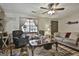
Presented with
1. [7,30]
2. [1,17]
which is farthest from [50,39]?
[1,17]

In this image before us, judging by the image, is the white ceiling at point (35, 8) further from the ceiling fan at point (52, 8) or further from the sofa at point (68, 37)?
the sofa at point (68, 37)

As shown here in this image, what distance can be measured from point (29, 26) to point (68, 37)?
67 centimetres

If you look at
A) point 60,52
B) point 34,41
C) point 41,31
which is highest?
point 41,31

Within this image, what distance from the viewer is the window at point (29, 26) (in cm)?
249

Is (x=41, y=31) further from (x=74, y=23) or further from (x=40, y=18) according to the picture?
(x=74, y=23)

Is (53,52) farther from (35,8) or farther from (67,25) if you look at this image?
(35,8)

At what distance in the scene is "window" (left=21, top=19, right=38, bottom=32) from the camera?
2.49 meters

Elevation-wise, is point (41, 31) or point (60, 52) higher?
point (41, 31)

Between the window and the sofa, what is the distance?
1.22 feet

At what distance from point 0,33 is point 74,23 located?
1.23 metres

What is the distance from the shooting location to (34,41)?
8.18 ft

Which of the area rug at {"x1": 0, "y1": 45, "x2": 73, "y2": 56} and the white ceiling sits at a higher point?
the white ceiling

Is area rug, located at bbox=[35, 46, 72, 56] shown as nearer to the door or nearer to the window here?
the door

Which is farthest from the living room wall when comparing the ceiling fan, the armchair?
the armchair
